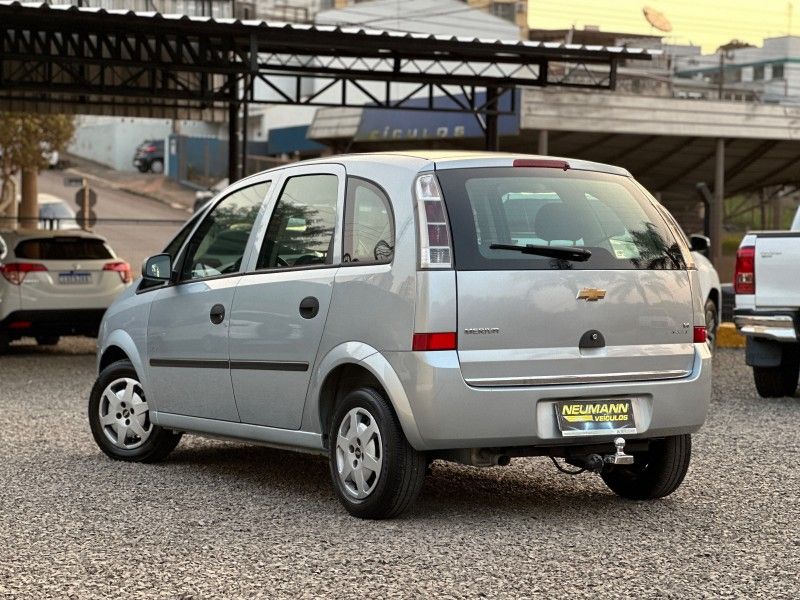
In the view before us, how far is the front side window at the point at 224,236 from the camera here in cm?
822

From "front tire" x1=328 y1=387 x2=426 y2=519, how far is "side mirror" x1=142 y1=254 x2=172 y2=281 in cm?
189

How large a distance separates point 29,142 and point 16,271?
28373 mm

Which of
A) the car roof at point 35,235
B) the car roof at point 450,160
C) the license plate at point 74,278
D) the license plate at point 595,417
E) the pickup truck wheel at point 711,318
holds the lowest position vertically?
the pickup truck wheel at point 711,318

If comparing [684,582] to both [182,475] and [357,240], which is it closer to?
[357,240]

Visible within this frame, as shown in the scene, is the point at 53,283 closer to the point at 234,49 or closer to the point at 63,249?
the point at 63,249

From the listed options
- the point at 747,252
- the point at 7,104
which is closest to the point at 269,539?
the point at 747,252

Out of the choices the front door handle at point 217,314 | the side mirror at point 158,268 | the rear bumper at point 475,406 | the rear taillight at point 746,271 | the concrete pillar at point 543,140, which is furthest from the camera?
the concrete pillar at point 543,140

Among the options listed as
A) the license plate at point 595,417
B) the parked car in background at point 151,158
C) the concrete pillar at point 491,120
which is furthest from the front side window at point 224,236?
the parked car in background at point 151,158

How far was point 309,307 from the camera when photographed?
743cm

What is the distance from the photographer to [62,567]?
6125 mm

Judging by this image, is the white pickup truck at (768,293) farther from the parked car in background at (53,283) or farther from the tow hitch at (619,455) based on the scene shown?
the parked car in background at (53,283)

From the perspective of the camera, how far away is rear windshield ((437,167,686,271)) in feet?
22.5

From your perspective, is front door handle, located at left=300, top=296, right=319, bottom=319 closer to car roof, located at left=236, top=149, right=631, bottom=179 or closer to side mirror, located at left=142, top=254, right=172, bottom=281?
car roof, located at left=236, top=149, right=631, bottom=179

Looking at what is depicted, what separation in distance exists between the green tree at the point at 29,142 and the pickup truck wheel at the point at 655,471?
3795 centimetres
